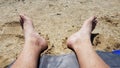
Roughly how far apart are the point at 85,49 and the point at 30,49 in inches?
17.4

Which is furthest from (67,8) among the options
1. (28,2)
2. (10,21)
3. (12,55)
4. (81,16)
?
(12,55)

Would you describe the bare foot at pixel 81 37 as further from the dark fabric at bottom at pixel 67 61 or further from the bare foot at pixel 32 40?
the bare foot at pixel 32 40

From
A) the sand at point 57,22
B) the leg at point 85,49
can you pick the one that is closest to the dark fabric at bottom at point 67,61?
the leg at point 85,49

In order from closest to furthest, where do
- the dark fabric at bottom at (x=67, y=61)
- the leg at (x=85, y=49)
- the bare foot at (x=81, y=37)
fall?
the leg at (x=85, y=49) → the dark fabric at bottom at (x=67, y=61) → the bare foot at (x=81, y=37)

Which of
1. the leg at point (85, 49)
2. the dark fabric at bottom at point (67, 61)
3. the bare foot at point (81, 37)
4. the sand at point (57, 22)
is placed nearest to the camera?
the leg at point (85, 49)

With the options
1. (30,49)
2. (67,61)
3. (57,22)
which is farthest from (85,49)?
(57,22)

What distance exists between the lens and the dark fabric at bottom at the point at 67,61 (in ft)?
6.03

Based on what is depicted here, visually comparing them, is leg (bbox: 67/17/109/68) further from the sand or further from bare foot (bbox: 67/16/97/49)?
the sand

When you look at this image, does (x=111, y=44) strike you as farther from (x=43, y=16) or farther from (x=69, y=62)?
(x=43, y=16)

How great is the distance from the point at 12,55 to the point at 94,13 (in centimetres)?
114

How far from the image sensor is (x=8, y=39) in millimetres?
2363

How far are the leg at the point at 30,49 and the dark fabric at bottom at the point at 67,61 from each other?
0.31 feet

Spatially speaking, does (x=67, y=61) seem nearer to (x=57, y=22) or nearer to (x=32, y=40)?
(x=32, y=40)

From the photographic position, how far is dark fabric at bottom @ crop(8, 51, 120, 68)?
6.03ft
